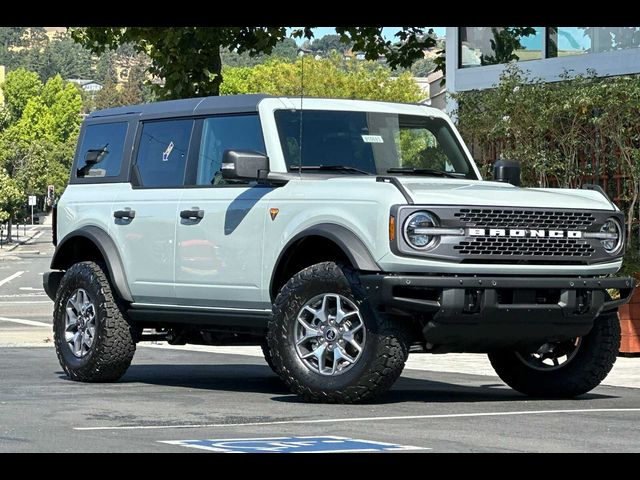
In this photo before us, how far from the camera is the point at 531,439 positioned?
946 cm

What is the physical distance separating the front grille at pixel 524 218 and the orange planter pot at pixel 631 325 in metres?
5.86

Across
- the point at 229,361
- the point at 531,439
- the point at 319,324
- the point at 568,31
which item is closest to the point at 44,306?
the point at 568,31

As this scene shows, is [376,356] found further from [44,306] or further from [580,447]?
[44,306]

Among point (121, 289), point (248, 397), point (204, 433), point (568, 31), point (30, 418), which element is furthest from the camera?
point (568, 31)

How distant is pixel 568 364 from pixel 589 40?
13071mm

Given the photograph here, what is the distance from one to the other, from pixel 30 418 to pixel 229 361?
7365mm

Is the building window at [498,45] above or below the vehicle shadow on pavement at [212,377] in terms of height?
above

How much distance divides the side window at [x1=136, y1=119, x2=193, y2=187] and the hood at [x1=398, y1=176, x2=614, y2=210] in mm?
1934

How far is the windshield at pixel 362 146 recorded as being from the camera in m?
12.7

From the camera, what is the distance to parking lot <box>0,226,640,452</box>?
30.4 feet

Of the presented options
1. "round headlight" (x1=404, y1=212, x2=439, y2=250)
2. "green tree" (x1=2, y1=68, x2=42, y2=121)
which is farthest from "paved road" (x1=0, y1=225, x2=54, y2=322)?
"green tree" (x1=2, y1=68, x2=42, y2=121)

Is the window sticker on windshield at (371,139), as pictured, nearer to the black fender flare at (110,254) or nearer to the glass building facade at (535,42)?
the black fender flare at (110,254)

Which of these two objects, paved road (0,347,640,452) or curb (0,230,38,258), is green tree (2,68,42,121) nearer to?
curb (0,230,38,258)

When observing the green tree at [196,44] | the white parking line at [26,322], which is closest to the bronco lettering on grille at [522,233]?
the green tree at [196,44]
